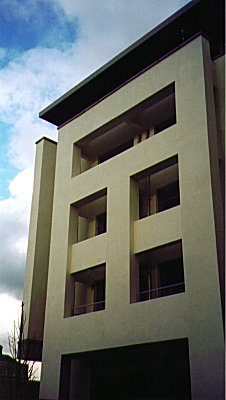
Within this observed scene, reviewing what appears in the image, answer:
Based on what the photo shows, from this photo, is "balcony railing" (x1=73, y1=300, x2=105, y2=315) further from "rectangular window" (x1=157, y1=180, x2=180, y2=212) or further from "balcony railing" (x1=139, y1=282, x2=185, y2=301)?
"rectangular window" (x1=157, y1=180, x2=180, y2=212)

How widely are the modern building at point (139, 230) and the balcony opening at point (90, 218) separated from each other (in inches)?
2.4

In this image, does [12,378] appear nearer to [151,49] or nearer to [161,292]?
[161,292]

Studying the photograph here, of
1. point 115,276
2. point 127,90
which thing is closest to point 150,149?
point 127,90

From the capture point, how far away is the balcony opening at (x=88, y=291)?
17.8m

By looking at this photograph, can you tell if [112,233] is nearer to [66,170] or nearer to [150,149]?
[150,149]

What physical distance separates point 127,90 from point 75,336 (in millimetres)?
8822

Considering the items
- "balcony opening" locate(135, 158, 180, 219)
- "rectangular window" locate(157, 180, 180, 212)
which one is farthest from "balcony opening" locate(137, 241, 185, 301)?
"rectangular window" locate(157, 180, 180, 212)

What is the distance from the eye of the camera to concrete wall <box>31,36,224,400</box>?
12430mm

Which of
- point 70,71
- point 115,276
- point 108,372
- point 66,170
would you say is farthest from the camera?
point 66,170

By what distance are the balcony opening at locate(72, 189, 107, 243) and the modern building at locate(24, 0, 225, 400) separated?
60mm

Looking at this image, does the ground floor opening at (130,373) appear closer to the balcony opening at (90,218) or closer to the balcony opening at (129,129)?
the balcony opening at (90,218)

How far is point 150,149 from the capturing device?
51.5 ft

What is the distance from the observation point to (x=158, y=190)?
57.3 feet

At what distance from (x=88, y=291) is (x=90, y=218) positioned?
3.02 meters
